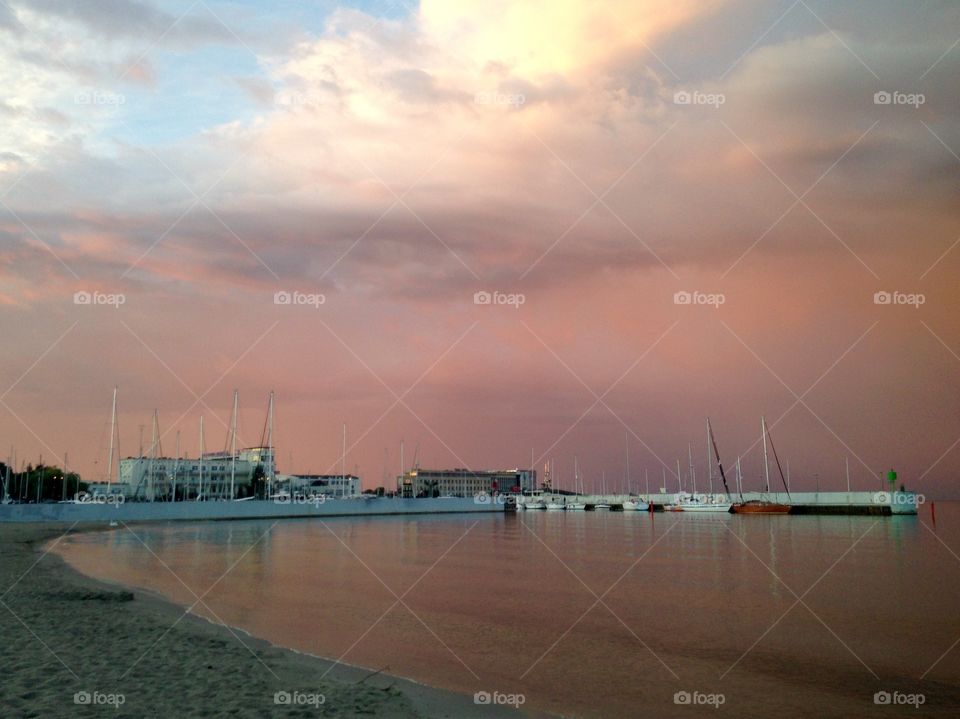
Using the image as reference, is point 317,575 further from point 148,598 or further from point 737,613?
point 737,613

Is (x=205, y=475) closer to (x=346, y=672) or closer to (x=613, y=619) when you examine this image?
(x=613, y=619)

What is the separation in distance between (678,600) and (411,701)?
16261mm

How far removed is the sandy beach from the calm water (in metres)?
1.48

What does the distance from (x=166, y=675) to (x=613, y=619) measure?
542 inches

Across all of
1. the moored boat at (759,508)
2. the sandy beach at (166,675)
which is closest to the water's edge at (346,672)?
the sandy beach at (166,675)

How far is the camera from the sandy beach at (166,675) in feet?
34.1

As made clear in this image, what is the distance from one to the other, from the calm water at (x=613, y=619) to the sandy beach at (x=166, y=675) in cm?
148

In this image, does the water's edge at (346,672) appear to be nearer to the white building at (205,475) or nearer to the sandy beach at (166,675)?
the sandy beach at (166,675)

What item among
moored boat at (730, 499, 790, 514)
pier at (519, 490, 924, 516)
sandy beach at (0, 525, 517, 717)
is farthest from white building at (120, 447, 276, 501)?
sandy beach at (0, 525, 517, 717)

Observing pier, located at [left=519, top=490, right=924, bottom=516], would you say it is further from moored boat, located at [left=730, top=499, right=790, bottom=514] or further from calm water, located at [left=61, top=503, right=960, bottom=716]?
calm water, located at [left=61, top=503, right=960, bottom=716]

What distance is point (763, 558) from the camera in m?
42.9

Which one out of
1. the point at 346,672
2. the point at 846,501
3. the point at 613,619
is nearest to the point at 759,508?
the point at 846,501

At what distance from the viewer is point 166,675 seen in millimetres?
12258

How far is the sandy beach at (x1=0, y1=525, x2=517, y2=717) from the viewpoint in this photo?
10.4 metres
